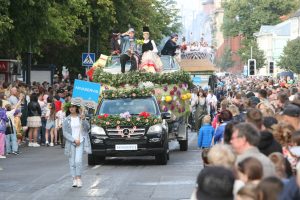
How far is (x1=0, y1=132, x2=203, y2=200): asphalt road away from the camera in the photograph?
1789 centimetres

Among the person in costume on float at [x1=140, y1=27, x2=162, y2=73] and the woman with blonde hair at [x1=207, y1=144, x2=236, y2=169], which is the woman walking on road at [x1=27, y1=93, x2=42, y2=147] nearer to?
the person in costume on float at [x1=140, y1=27, x2=162, y2=73]

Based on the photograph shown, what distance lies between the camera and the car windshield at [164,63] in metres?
29.4

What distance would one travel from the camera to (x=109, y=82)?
27969mm

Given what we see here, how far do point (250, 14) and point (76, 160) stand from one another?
143318mm

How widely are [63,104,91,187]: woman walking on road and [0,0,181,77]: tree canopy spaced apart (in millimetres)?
11840

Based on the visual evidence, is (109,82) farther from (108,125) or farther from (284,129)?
(284,129)

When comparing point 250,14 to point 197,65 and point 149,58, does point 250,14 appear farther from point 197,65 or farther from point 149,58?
point 149,58

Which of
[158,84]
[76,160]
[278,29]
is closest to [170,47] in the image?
[158,84]

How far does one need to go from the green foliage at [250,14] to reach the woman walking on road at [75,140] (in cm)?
13755

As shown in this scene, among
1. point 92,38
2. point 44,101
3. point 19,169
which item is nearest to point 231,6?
point 92,38

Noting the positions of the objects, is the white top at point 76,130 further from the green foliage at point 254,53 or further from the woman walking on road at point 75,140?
the green foliage at point 254,53

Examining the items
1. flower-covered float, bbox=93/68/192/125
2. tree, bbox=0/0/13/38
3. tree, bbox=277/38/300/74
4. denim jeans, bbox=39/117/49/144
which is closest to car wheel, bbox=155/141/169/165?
flower-covered float, bbox=93/68/192/125

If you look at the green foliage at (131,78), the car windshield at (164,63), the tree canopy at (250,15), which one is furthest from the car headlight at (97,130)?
the tree canopy at (250,15)

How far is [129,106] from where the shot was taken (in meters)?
25.0
